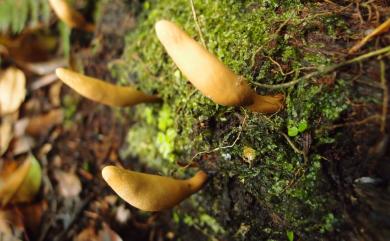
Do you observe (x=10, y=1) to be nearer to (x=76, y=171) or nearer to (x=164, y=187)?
(x=76, y=171)

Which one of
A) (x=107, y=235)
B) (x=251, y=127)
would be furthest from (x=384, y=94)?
(x=107, y=235)

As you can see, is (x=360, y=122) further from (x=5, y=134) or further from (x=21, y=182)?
(x=5, y=134)

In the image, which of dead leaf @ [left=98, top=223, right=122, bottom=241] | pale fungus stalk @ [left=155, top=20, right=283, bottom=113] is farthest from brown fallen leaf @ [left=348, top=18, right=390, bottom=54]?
dead leaf @ [left=98, top=223, right=122, bottom=241]

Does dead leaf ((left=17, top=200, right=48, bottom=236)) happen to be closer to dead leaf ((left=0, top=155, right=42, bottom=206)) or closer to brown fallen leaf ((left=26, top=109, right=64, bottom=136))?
dead leaf ((left=0, top=155, right=42, bottom=206))

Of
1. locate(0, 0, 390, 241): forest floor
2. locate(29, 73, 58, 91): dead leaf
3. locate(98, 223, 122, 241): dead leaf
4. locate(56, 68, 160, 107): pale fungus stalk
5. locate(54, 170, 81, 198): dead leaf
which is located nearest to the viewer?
locate(0, 0, 390, 241): forest floor

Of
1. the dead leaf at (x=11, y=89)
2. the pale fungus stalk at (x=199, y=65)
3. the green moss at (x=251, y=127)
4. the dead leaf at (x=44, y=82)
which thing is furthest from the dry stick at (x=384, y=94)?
the dead leaf at (x=11, y=89)

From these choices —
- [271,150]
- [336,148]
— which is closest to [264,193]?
[271,150]
